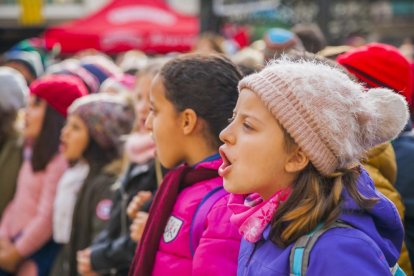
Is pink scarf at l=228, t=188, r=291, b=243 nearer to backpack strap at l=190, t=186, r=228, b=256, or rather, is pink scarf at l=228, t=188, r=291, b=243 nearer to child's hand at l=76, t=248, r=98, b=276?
backpack strap at l=190, t=186, r=228, b=256

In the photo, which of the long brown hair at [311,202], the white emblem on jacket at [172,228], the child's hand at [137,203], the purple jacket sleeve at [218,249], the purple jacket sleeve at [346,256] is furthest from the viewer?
the child's hand at [137,203]

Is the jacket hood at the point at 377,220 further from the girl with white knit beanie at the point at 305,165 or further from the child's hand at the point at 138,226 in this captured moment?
→ the child's hand at the point at 138,226

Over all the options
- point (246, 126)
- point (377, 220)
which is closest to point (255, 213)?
point (246, 126)

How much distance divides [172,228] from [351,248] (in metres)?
1.05

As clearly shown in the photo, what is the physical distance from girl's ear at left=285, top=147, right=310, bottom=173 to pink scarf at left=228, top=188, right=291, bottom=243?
7 cm

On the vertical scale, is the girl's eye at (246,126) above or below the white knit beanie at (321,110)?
below

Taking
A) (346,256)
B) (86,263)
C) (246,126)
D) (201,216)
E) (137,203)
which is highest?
(246,126)

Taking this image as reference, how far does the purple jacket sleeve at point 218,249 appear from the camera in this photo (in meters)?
2.68

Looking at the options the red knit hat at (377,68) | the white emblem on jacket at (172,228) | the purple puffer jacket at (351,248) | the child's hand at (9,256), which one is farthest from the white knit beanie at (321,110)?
the child's hand at (9,256)

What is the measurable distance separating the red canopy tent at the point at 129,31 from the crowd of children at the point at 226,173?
784cm

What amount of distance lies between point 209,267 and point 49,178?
8.89 ft

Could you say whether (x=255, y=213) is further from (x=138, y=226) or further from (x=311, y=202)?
(x=138, y=226)

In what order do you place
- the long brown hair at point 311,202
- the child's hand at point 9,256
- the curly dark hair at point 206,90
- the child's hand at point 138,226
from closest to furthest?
the long brown hair at point 311,202, the curly dark hair at point 206,90, the child's hand at point 138,226, the child's hand at point 9,256

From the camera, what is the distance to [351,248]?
84.9 inches
